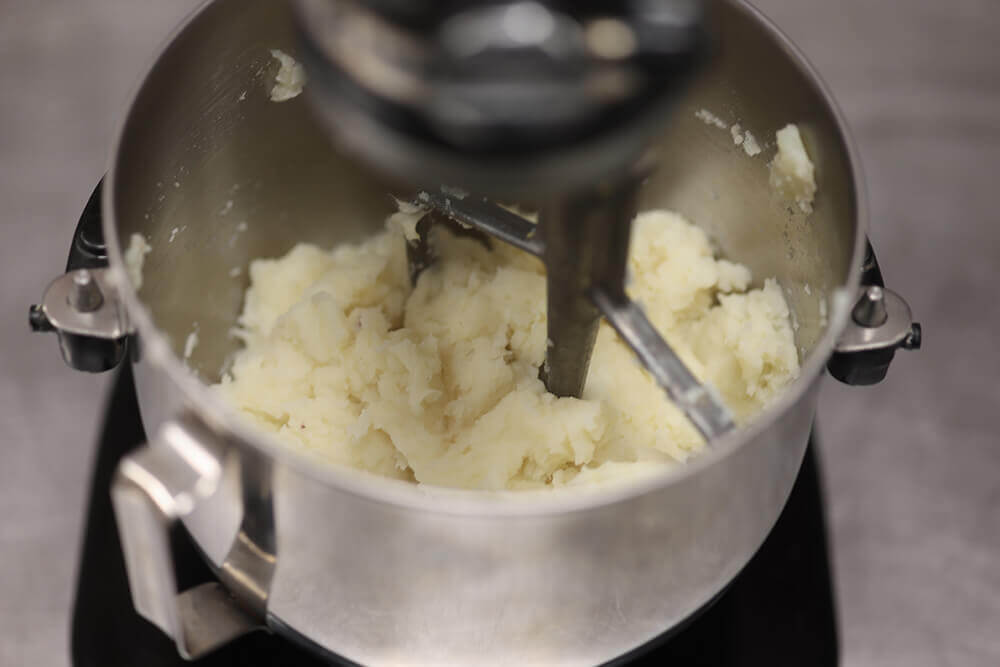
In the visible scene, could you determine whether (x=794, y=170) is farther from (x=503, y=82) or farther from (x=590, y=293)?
(x=503, y=82)

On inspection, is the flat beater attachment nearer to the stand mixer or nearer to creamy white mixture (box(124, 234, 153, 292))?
the stand mixer

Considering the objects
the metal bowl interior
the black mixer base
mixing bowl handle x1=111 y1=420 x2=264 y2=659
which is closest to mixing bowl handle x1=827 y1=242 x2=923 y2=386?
the metal bowl interior

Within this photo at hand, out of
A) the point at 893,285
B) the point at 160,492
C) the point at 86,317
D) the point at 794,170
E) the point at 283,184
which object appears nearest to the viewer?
the point at 160,492

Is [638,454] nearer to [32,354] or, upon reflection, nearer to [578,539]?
[578,539]

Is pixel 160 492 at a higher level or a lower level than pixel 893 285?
higher

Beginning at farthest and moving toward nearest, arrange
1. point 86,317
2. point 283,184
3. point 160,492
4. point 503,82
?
1. point 283,184
2. point 86,317
3. point 160,492
4. point 503,82

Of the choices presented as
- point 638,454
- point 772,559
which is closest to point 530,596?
point 638,454

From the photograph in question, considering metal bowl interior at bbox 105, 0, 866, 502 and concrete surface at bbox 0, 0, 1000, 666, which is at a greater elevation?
metal bowl interior at bbox 105, 0, 866, 502

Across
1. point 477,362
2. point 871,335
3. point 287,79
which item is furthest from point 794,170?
point 287,79
